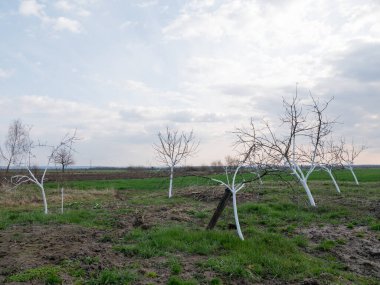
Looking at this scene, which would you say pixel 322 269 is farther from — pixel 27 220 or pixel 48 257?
pixel 27 220

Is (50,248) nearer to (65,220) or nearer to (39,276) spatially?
(39,276)

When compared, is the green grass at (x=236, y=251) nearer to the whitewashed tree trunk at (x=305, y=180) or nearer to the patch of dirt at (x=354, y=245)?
the patch of dirt at (x=354, y=245)

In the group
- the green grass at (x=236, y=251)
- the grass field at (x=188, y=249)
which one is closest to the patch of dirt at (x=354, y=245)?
the grass field at (x=188, y=249)

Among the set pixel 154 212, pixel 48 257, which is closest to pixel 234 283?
pixel 48 257

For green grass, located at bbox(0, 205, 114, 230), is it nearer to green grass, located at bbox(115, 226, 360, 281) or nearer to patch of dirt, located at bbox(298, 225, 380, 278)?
green grass, located at bbox(115, 226, 360, 281)

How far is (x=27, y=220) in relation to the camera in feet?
44.8

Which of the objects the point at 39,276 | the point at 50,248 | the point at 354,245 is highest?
the point at 50,248

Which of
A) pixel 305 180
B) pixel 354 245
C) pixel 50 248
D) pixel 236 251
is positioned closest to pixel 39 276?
pixel 50 248

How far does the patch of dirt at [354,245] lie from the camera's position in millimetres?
8891

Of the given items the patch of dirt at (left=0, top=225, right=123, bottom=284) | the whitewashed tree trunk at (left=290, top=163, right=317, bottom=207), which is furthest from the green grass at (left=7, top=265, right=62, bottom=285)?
the whitewashed tree trunk at (left=290, top=163, right=317, bottom=207)

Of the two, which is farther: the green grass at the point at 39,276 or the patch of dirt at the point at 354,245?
the patch of dirt at the point at 354,245

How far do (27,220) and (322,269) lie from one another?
10.3m

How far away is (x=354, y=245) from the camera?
1039 centimetres

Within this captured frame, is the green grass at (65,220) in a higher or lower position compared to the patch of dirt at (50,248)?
higher
